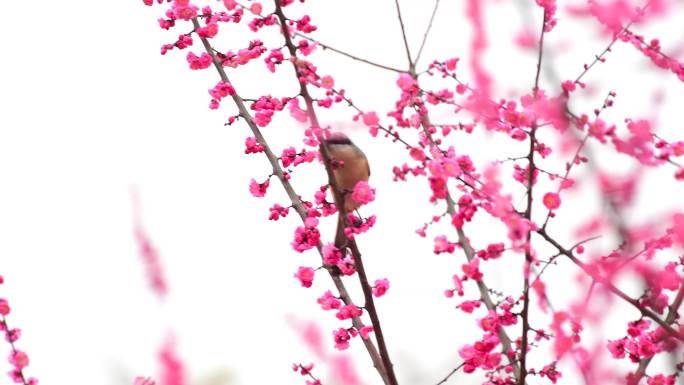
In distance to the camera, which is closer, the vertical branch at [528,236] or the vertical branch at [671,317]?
the vertical branch at [528,236]

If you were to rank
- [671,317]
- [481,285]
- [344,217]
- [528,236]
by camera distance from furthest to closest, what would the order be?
1. [481,285]
2. [671,317]
3. [344,217]
4. [528,236]

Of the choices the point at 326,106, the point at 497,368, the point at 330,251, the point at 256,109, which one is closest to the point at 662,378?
the point at 497,368

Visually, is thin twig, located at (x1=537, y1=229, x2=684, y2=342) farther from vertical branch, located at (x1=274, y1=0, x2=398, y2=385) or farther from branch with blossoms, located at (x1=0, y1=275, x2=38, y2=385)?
branch with blossoms, located at (x1=0, y1=275, x2=38, y2=385)

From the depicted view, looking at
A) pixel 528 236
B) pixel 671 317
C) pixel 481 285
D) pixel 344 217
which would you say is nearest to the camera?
pixel 528 236

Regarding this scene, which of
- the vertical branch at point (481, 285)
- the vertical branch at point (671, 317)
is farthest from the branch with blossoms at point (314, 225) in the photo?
the vertical branch at point (671, 317)

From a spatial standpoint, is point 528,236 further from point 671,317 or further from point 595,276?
point 671,317

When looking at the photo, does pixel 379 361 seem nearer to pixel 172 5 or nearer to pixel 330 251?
pixel 330 251

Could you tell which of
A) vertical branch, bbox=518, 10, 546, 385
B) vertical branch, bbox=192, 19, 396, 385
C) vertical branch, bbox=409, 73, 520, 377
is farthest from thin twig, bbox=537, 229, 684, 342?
vertical branch, bbox=192, 19, 396, 385

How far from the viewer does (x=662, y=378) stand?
8.72 feet

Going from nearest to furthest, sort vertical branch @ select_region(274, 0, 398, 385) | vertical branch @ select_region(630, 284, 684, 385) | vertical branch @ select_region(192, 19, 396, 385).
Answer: vertical branch @ select_region(274, 0, 398, 385), vertical branch @ select_region(630, 284, 684, 385), vertical branch @ select_region(192, 19, 396, 385)

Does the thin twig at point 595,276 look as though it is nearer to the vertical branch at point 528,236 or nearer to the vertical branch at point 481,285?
the vertical branch at point 528,236

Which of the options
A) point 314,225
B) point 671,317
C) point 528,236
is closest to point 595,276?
point 528,236

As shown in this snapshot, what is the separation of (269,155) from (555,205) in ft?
3.83

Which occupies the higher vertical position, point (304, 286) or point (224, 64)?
point (224, 64)
